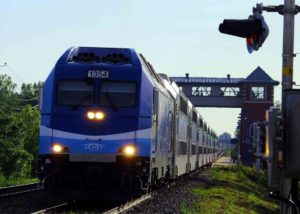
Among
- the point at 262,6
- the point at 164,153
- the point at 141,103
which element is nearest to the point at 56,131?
the point at 141,103

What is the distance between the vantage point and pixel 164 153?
1814 cm

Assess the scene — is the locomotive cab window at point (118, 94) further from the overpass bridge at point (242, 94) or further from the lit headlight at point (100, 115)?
the overpass bridge at point (242, 94)

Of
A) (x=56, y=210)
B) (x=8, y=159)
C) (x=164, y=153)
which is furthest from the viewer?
(x=8, y=159)

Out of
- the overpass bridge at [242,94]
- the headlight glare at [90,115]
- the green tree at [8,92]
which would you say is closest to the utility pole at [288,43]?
the headlight glare at [90,115]

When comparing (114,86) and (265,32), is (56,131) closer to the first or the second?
(114,86)

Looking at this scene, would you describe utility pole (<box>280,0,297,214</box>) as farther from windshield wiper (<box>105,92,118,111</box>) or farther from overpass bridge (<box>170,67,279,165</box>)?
overpass bridge (<box>170,67,279,165</box>)

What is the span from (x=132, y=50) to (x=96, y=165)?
3.11 m

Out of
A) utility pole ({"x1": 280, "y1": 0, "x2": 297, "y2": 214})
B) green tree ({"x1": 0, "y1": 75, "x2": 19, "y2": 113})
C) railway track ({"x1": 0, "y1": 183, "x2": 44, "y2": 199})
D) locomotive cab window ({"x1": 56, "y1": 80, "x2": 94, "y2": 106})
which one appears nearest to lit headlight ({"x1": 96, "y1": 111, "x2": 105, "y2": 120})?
locomotive cab window ({"x1": 56, "y1": 80, "x2": 94, "y2": 106})

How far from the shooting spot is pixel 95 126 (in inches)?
562

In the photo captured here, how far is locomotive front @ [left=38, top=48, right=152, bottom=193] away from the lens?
14.1 m

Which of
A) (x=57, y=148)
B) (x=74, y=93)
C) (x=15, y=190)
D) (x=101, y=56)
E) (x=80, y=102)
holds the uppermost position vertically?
(x=101, y=56)

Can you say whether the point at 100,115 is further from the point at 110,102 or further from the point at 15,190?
the point at 15,190

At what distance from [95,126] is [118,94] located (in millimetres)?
980

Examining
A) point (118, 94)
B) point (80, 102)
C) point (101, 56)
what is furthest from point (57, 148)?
point (101, 56)
